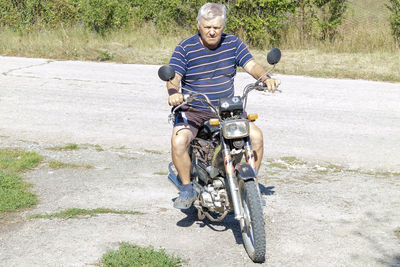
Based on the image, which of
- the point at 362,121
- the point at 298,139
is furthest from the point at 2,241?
the point at 362,121

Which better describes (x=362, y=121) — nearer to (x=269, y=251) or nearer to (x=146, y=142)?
(x=146, y=142)

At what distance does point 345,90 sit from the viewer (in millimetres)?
10648

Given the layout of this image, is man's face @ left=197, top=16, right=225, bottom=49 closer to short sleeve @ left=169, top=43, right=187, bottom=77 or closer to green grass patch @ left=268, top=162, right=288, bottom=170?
short sleeve @ left=169, top=43, right=187, bottom=77

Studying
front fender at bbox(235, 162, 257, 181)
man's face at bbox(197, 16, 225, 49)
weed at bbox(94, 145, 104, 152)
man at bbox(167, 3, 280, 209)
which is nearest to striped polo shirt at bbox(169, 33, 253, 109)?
man at bbox(167, 3, 280, 209)

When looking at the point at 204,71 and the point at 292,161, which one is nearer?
the point at 204,71

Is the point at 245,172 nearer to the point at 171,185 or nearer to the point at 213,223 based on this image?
the point at 213,223

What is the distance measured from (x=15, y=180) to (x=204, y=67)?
243 centimetres

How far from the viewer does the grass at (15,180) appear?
5344 mm

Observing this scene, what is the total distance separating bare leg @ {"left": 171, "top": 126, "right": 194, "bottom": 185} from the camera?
15.7ft

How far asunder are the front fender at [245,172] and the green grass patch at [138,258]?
2.45 ft

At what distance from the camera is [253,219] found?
4.07 meters

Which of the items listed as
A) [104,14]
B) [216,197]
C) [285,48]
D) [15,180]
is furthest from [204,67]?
[104,14]

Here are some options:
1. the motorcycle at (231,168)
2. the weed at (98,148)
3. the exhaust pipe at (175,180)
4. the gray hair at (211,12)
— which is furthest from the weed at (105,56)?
the motorcycle at (231,168)

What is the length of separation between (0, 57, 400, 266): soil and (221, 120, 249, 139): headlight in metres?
0.91
